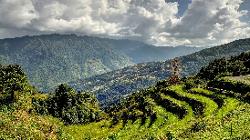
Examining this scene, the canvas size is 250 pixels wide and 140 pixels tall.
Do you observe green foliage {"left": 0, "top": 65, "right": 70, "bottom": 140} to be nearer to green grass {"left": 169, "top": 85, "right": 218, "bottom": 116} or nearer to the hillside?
the hillside

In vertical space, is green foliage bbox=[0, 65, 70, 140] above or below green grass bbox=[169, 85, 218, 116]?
below

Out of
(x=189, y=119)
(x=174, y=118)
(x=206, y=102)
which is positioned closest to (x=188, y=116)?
(x=189, y=119)

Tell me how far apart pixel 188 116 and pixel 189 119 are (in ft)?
10.8

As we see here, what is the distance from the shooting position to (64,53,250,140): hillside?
4018 inches

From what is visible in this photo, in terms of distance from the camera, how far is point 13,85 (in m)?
198

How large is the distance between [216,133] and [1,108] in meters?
109

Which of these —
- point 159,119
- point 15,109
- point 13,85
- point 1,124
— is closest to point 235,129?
point 159,119

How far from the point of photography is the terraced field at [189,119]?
327 feet

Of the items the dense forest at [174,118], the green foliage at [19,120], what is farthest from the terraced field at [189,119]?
the green foliage at [19,120]

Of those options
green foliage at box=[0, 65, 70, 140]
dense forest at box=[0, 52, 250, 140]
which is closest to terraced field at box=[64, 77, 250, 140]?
dense forest at box=[0, 52, 250, 140]

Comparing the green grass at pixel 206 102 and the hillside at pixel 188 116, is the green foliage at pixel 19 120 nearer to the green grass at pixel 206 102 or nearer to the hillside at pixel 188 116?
the hillside at pixel 188 116

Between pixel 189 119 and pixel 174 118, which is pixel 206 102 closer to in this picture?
pixel 189 119

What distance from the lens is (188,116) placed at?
5261 inches

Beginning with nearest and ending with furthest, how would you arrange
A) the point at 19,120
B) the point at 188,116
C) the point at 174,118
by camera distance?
1. the point at 188,116
2. the point at 174,118
3. the point at 19,120
